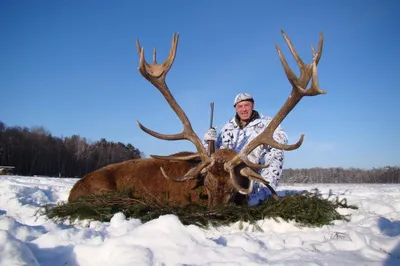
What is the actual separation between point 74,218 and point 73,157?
60294 mm

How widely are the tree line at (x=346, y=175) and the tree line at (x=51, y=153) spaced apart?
32.1 meters

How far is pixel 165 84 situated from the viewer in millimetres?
6000

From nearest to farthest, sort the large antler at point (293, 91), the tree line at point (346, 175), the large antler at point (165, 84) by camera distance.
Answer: the large antler at point (293, 91)
the large antler at point (165, 84)
the tree line at point (346, 175)

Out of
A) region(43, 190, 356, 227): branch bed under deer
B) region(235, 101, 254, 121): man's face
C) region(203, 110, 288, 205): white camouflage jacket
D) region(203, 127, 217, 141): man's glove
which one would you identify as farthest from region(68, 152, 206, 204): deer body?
region(235, 101, 254, 121): man's face

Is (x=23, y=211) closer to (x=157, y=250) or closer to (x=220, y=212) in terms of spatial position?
(x=220, y=212)

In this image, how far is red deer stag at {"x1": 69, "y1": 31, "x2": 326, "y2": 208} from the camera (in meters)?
5.09

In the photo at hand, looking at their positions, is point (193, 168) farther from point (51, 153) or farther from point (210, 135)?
point (51, 153)

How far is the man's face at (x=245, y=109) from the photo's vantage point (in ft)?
24.6

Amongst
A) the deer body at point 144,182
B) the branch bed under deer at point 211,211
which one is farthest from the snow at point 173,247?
the deer body at point 144,182

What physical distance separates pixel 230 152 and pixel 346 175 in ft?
229

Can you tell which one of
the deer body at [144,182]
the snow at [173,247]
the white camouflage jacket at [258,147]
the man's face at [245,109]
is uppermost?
the man's face at [245,109]

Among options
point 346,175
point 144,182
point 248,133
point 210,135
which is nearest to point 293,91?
point 210,135

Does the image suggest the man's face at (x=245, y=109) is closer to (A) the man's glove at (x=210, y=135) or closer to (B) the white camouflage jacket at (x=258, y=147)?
(B) the white camouflage jacket at (x=258, y=147)

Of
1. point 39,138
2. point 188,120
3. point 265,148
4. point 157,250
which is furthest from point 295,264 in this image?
point 39,138
